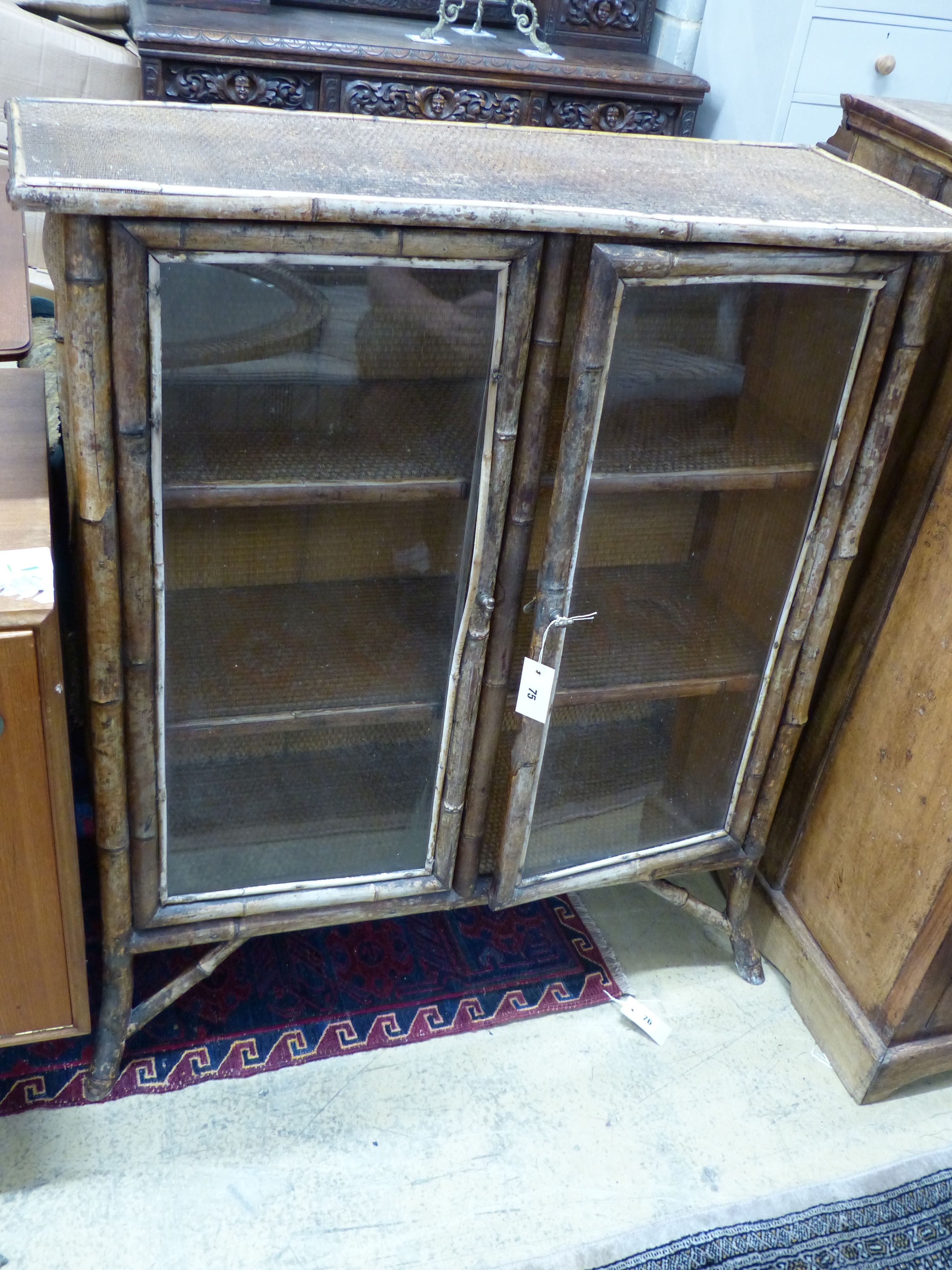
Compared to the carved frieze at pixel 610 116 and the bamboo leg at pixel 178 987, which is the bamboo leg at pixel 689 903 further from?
the carved frieze at pixel 610 116

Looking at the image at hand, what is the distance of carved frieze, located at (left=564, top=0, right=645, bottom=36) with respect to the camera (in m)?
2.61

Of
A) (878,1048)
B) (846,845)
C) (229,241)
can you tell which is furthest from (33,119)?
(878,1048)

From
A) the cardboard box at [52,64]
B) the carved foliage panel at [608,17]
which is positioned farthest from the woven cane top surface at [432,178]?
the carved foliage panel at [608,17]

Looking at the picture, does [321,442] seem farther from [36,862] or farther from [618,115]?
[618,115]

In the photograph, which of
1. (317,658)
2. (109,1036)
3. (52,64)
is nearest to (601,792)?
(317,658)

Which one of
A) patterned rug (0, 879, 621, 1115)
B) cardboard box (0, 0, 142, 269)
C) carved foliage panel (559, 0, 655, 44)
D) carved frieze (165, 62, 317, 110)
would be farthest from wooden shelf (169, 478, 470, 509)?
carved foliage panel (559, 0, 655, 44)

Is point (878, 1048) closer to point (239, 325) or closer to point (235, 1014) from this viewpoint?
point (235, 1014)

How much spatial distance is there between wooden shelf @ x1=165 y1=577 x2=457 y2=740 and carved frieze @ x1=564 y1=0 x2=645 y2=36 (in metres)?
1.97

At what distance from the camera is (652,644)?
57.0 inches

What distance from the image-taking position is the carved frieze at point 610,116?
2.45 meters

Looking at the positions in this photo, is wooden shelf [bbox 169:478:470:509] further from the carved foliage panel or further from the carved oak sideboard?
the carved foliage panel

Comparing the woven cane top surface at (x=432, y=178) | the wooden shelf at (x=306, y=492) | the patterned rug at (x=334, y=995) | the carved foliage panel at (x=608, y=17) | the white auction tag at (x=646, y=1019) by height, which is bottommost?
the patterned rug at (x=334, y=995)

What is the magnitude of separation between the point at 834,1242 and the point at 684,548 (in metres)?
0.91

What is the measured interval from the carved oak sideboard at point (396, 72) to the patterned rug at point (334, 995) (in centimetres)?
156
